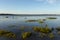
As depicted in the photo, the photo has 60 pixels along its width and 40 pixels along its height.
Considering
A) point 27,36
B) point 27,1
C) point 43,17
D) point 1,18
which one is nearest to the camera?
point 27,36

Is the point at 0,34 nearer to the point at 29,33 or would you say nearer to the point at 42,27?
the point at 29,33

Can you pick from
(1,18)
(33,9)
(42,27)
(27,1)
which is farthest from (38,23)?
(1,18)

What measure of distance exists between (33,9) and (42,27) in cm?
85

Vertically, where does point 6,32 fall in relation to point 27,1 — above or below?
below

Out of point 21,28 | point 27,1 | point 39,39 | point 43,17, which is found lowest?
point 39,39

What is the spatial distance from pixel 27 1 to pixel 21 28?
3.77 ft

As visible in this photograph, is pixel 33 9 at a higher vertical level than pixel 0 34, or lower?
higher

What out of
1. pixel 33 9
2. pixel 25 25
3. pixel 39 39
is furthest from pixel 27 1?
pixel 39 39

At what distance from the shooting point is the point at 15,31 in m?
4.78

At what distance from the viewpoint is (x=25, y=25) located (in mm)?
4980

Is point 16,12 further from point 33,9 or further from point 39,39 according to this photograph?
point 39,39

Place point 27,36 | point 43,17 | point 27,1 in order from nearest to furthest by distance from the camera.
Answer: point 27,36 → point 27,1 → point 43,17

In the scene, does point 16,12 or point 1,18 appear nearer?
point 16,12

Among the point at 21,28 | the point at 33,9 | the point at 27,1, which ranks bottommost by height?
the point at 21,28
